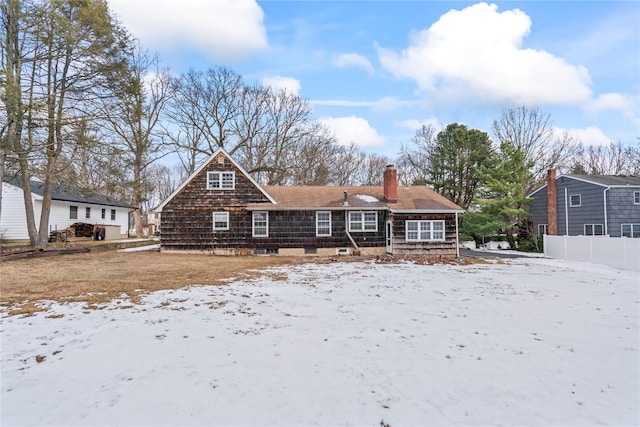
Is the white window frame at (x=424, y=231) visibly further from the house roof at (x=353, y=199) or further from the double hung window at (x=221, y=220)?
the double hung window at (x=221, y=220)

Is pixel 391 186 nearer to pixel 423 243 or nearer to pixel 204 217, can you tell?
pixel 423 243

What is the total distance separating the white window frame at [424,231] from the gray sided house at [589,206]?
11.9 m

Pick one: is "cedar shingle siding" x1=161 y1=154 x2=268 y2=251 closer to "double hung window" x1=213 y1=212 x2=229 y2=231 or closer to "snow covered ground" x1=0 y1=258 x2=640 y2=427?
"double hung window" x1=213 y1=212 x2=229 y2=231

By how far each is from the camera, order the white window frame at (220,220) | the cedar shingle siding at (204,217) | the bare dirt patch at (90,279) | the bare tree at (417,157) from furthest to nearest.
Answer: the bare tree at (417,157), the white window frame at (220,220), the cedar shingle siding at (204,217), the bare dirt patch at (90,279)

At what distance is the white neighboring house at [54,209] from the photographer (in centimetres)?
2344

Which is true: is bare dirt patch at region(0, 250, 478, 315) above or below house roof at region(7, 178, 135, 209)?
below

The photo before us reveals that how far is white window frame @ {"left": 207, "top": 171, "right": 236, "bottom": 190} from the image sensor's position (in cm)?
1927

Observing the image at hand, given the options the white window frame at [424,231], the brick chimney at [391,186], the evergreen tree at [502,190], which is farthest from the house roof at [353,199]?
the evergreen tree at [502,190]

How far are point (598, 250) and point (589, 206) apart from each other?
372 inches

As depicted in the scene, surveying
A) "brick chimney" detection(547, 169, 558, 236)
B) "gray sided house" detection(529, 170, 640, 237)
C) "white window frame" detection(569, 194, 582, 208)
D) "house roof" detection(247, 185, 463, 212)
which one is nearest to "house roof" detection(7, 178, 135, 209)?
"house roof" detection(247, 185, 463, 212)

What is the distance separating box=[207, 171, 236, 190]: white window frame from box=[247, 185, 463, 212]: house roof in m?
1.76

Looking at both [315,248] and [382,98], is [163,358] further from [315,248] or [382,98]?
[382,98]

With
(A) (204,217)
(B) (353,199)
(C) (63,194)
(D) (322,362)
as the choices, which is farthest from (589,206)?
(C) (63,194)

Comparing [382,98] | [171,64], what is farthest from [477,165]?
[171,64]
